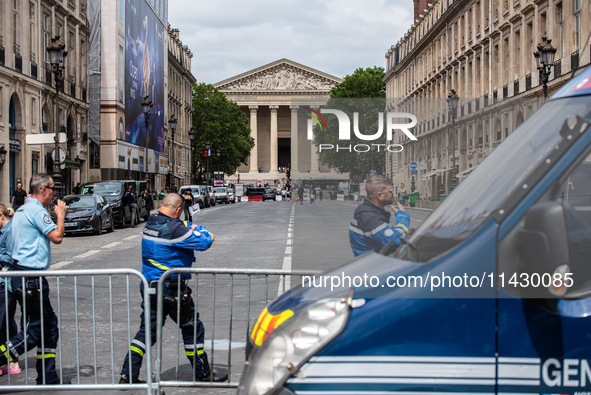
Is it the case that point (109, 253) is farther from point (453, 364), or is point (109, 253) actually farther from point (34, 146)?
point (34, 146)

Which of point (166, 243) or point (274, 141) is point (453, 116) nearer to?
point (166, 243)

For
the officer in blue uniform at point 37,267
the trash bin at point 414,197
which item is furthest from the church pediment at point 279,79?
the trash bin at point 414,197

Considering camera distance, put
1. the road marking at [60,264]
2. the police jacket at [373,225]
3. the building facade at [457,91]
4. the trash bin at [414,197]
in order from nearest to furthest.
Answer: the building facade at [457,91] < the trash bin at [414,197] < the police jacket at [373,225] < the road marking at [60,264]

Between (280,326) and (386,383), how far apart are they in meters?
0.42

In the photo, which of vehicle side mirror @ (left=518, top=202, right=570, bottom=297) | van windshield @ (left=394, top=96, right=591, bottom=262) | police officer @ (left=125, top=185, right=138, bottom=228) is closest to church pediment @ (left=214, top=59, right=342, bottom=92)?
police officer @ (left=125, top=185, right=138, bottom=228)

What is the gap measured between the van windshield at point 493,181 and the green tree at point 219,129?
9017cm

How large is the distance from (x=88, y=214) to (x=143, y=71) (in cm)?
3310

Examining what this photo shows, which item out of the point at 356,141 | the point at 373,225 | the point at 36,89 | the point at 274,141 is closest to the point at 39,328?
the point at 373,225

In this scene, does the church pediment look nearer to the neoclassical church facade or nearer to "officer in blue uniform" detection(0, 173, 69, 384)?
the neoclassical church facade

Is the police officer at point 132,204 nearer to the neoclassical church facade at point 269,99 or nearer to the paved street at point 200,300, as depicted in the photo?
the paved street at point 200,300

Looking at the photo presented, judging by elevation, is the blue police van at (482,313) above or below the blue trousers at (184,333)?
above

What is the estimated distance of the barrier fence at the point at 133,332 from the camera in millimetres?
5195

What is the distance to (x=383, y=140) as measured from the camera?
16.5 feet

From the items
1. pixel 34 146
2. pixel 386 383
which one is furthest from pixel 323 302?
pixel 34 146
